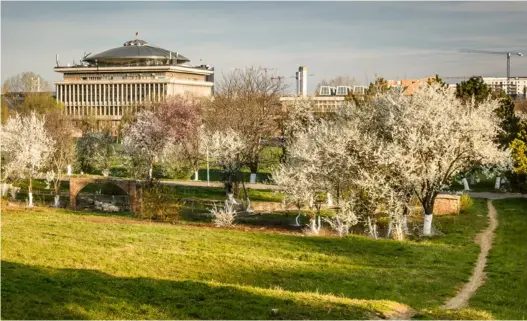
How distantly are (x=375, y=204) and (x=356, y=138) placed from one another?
438 cm

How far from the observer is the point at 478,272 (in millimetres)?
30000

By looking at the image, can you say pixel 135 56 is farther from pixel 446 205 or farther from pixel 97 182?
pixel 446 205

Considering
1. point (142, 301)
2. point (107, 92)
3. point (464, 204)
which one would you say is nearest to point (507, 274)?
point (142, 301)

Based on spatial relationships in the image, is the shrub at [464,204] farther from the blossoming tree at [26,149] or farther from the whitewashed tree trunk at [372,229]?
the blossoming tree at [26,149]

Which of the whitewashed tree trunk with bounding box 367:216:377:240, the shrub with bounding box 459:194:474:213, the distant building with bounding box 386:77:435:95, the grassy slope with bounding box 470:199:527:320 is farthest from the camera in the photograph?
the distant building with bounding box 386:77:435:95

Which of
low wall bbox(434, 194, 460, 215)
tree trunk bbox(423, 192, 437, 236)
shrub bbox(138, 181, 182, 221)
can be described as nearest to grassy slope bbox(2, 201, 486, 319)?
tree trunk bbox(423, 192, 437, 236)

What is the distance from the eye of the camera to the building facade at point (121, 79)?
541 ft

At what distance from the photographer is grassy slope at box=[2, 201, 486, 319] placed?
65.2 ft

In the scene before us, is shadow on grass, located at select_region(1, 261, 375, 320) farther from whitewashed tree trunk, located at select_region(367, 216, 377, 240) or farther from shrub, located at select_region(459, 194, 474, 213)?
shrub, located at select_region(459, 194, 474, 213)

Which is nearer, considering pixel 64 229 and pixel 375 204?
pixel 64 229

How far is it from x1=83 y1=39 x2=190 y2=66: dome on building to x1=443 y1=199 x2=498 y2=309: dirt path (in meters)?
130

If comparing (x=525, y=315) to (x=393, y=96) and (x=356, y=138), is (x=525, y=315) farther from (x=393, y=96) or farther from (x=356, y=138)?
(x=393, y=96)

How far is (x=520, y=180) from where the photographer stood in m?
55.2

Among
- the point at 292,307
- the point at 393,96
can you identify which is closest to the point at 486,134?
the point at 393,96
